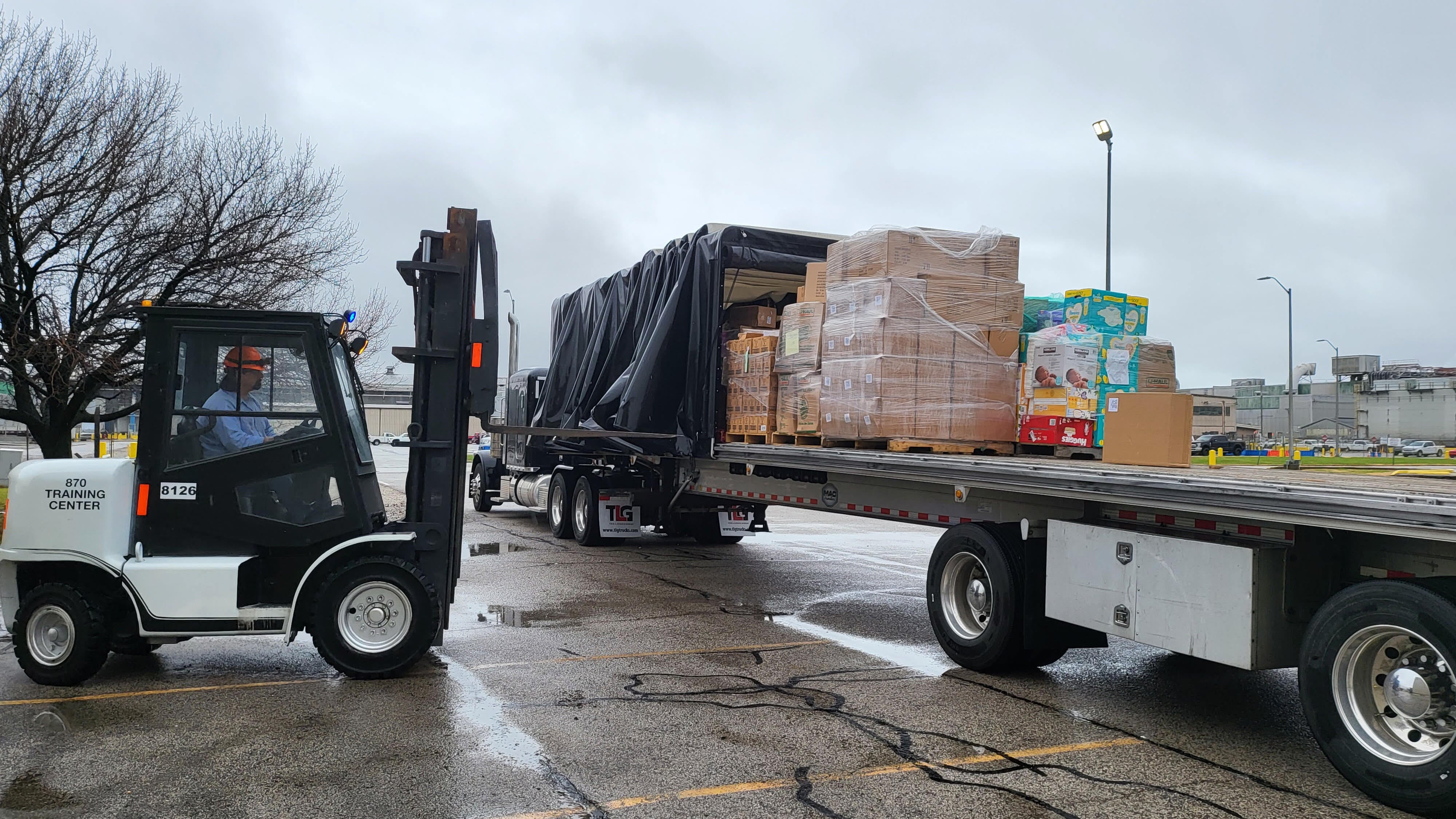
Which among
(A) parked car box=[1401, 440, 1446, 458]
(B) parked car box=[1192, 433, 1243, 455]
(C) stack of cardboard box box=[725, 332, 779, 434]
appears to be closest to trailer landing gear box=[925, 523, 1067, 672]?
(C) stack of cardboard box box=[725, 332, 779, 434]

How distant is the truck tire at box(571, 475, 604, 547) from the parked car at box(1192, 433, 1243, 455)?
41.0m

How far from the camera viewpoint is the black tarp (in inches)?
403

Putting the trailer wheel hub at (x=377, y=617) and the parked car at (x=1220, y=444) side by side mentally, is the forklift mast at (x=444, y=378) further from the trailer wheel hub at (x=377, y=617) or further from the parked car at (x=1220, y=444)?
the parked car at (x=1220, y=444)

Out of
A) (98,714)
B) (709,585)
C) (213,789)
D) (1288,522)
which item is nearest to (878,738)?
(1288,522)

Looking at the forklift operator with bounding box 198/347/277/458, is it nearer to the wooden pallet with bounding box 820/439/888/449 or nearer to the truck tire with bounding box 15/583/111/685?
the truck tire with bounding box 15/583/111/685

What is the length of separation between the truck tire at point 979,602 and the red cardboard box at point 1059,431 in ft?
2.53

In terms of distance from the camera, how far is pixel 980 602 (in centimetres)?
701

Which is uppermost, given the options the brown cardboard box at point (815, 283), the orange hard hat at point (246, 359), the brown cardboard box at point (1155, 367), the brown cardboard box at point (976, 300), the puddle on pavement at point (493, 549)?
the brown cardboard box at point (815, 283)

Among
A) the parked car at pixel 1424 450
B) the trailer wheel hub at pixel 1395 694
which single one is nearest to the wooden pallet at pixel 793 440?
the trailer wheel hub at pixel 1395 694

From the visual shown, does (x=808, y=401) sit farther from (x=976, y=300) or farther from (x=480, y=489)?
(x=480, y=489)

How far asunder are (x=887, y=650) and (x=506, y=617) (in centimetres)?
318

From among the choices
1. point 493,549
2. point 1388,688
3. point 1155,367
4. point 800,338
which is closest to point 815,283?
point 800,338

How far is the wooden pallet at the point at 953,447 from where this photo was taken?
748 cm

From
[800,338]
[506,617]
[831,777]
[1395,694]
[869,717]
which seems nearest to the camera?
[1395,694]
